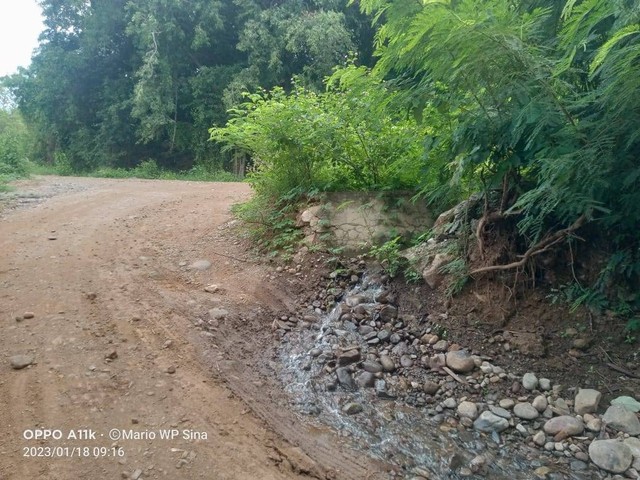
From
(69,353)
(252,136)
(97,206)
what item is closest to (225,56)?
(97,206)

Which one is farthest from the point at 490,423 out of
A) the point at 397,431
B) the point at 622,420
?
the point at 622,420

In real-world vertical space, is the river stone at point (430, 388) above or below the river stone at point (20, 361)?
below

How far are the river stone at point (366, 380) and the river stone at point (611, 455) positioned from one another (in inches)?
62.6

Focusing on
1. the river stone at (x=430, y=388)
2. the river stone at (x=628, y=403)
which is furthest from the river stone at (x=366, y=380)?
the river stone at (x=628, y=403)

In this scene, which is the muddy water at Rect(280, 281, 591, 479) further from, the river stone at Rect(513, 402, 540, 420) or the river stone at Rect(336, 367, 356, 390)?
the river stone at Rect(513, 402, 540, 420)

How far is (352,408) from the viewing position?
11.3 feet

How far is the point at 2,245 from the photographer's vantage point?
5.73 m

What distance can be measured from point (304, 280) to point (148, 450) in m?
2.83

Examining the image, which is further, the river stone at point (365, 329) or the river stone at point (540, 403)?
the river stone at point (365, 329)

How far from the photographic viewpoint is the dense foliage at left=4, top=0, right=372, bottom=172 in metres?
16.2

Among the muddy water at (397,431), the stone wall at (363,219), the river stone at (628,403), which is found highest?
the stone wall at (363,219)

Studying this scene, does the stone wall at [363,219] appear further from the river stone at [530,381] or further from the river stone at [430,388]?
the river stone at [530,381]

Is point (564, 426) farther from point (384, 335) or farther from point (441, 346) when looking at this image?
point (384, 335)

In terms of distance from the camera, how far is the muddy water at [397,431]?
2.90m
